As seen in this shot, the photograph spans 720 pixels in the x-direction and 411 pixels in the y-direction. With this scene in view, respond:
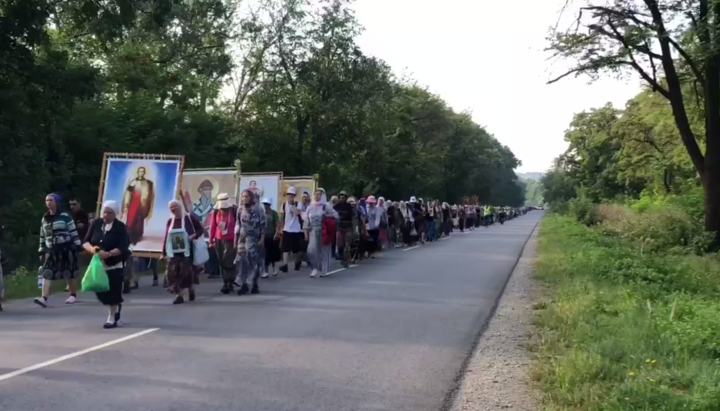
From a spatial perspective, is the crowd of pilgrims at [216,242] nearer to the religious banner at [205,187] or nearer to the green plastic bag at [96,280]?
the green plastic bag at [96,280]

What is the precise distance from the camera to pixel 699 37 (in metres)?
23.6

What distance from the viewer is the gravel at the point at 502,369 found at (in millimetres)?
6941

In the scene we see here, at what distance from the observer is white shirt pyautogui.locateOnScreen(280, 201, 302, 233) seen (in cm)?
1920

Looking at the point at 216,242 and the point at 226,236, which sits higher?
the point at 226,236

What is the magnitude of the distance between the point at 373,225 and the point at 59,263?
1298cm

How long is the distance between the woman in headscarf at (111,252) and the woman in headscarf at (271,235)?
22.4ft

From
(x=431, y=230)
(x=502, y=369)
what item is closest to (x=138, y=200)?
(x=502, y=369)

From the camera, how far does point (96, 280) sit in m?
10.3

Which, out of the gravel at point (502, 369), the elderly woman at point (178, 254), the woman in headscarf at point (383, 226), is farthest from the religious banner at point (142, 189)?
the woman in headscarf at point (383, 226)

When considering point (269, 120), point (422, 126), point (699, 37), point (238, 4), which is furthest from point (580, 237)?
point (422, 126)

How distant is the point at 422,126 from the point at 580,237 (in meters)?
40.4

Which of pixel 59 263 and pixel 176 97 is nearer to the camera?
pixel 59 263

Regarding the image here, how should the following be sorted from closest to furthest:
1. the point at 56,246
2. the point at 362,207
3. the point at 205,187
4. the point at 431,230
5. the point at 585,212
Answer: the point at 56,246, the point at 205,187, the point at 362,207, the point at 431,230, the point at 585,212

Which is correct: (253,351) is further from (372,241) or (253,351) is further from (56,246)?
(372,241)
